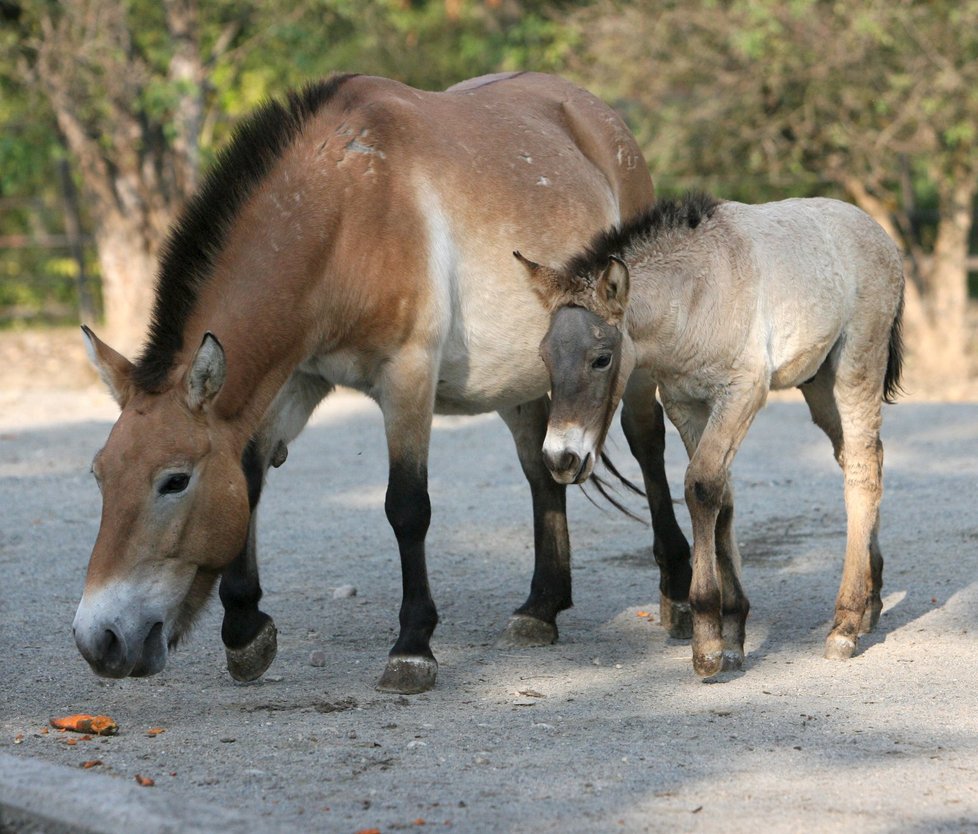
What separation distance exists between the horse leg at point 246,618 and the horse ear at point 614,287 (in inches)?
54.2

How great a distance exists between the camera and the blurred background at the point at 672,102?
14.4 meters

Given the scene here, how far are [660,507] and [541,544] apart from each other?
1.77 ft

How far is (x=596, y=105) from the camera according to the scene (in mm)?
6469

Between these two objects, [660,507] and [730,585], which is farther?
[660,507]

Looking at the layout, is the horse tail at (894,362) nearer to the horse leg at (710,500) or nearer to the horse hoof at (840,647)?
the horse leg at (710,500)

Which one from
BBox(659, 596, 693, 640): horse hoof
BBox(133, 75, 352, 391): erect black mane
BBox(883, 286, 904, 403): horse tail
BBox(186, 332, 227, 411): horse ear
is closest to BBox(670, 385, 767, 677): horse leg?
BBox(659, 596, 693, 640): horse hoof

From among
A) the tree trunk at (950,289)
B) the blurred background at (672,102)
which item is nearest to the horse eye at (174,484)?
the blurred background at (672,102)

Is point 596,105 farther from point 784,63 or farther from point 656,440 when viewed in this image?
point 784,63

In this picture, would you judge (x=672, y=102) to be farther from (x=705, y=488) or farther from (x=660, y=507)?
(x=705, y=488)

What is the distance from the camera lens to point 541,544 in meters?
5.77

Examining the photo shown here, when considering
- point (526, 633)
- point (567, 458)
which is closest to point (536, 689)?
point (526, 633)

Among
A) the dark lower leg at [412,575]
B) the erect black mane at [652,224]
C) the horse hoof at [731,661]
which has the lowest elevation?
the horse hoof at [731,661]

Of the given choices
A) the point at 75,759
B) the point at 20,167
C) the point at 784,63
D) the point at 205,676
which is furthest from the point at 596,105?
the point at 20,167

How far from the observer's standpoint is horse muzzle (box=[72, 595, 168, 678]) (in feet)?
13.1
